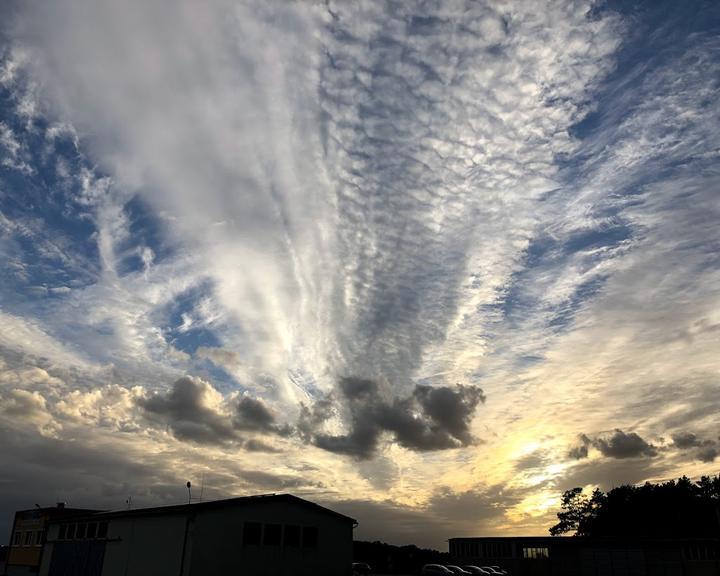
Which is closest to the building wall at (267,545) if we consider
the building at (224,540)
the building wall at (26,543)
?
the building at (224,540)

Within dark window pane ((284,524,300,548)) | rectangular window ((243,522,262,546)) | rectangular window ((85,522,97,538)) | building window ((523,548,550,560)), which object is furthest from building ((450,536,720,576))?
rectangular window ((85,522,97,538))

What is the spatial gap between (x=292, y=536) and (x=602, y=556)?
37.6 m

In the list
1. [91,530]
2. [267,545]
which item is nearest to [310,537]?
[267,545]

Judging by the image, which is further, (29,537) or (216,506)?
(29,537)

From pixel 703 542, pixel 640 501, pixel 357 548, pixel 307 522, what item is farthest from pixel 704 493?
pixel 307 522

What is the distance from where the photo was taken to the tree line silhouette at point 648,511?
9950 centimetres

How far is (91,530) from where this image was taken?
4969 cm

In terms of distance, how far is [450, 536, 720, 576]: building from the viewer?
57.3 metres

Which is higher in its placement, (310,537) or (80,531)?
(80,531)

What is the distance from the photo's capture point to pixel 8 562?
231 ft

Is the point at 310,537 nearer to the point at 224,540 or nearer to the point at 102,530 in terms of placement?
the point at 224,540

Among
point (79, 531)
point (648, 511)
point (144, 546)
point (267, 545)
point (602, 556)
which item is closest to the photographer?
point (267, 545)

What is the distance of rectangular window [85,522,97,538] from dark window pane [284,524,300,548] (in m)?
18.6

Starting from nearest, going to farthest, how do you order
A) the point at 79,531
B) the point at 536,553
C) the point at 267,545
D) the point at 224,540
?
the point at 224,540 < the point at 267,545 < the point at 79,531 < the point at 536,553
